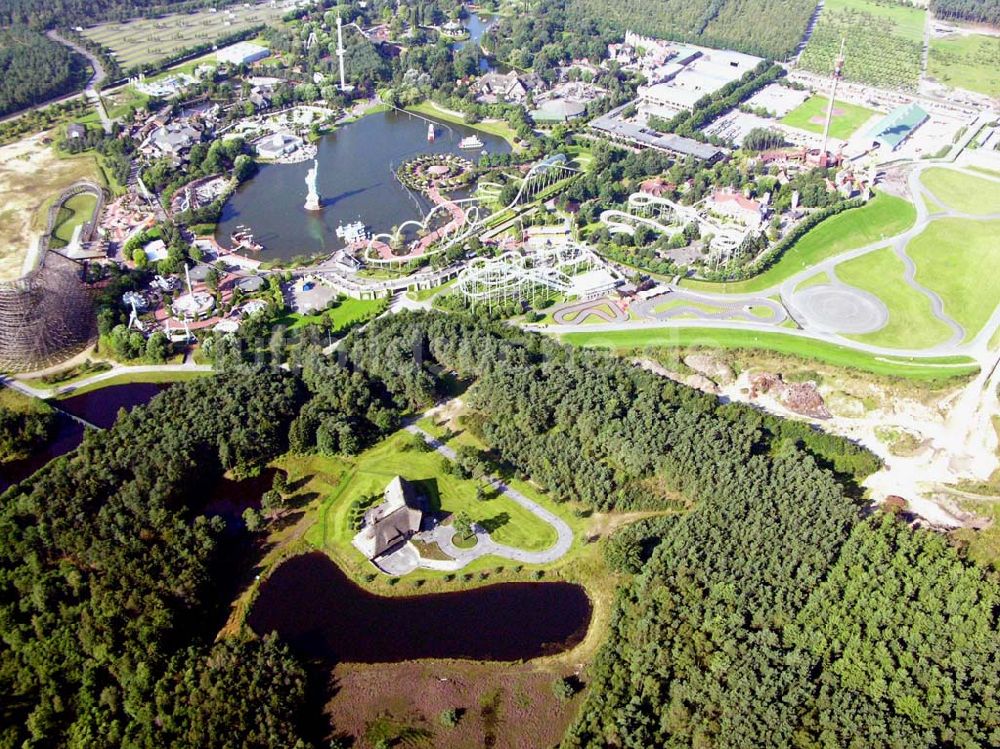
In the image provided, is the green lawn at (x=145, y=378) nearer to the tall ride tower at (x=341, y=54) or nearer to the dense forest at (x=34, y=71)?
the tall ride tower at (x=341, y=54)

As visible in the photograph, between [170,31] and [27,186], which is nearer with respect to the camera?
[27,186]

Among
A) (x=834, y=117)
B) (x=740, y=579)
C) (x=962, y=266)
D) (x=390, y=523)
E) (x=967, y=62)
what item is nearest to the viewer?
(x=740, y=579)

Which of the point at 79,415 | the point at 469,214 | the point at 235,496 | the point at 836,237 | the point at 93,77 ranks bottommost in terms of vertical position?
the point at 235,496

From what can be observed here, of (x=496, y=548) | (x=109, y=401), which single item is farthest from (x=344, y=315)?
(x=496, y=548)

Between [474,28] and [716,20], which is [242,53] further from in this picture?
[716,20]

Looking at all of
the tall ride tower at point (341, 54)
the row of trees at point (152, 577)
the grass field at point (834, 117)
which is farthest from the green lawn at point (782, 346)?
the tall ride tower at point (341, 54)

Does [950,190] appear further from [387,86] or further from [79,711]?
[79,711]
